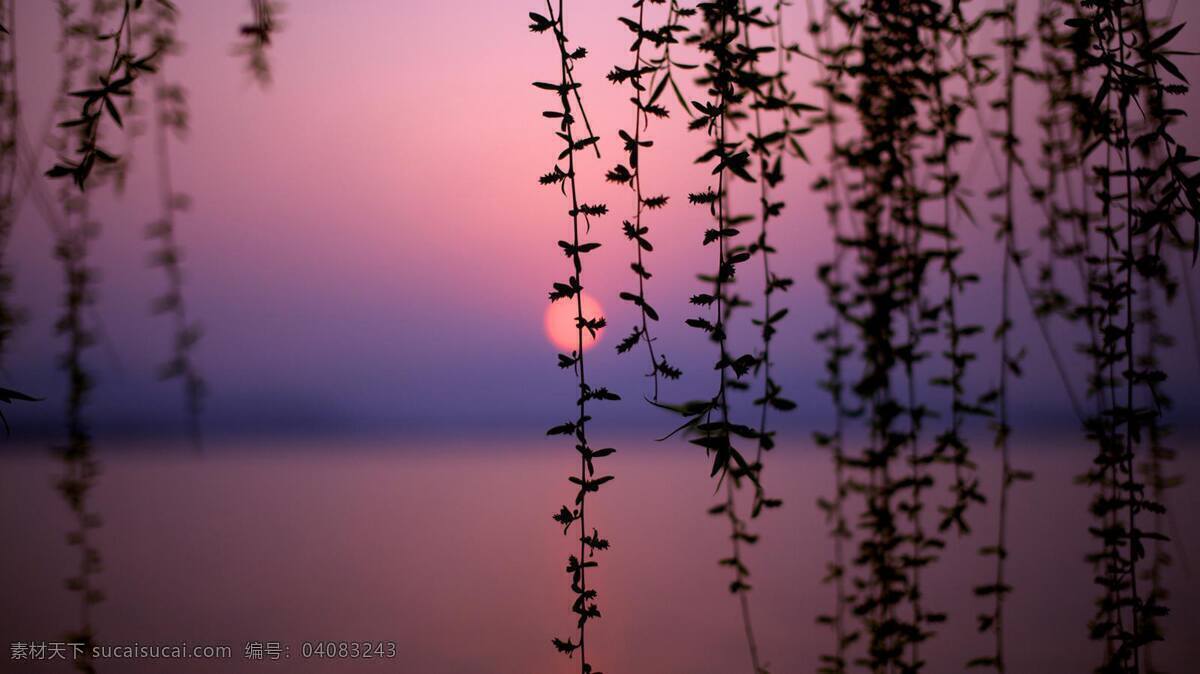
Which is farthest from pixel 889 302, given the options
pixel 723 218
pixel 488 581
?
pixel 488 581

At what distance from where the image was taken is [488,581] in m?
5.19

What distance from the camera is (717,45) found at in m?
1.01

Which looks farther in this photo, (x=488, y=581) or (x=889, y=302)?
(x=488, y=581)

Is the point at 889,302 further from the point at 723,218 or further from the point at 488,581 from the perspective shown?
the point at 488,581

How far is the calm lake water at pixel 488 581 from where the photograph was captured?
3.83 m

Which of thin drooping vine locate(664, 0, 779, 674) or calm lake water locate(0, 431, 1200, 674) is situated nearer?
thin drooping vine locate(664, 0, 779, 674)

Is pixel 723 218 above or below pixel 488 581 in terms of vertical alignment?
above

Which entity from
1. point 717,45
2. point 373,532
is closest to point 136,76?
Result: point 717,45

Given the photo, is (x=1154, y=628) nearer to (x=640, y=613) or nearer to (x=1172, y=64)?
(x=1172, y=64)

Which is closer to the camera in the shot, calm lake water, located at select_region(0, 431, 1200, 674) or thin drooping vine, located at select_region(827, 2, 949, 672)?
thin drooping vine, located at select_region(827, 2, 949, 672)

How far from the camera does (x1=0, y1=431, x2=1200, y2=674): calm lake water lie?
3.83m

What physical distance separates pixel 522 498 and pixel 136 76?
811cm

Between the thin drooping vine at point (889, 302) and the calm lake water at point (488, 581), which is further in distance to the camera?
the calm lake water at point (488, 581)

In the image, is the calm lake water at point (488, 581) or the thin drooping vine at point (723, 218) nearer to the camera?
the thin drooping vine at point (723, 218)
